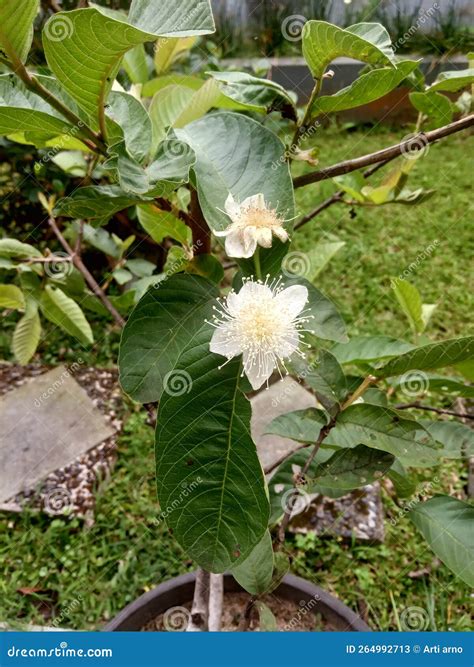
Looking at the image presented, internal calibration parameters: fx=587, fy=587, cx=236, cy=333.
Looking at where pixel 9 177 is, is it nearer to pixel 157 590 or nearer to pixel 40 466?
pixel 40 466

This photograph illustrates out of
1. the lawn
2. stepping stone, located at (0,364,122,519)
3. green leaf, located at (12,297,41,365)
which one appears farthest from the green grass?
green leaf, located at (12,297,41,365)

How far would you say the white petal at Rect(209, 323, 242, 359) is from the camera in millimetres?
547

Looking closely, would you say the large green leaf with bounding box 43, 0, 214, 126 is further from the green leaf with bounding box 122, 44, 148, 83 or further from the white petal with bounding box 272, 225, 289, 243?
the green leaf with bounding box 122, 44, 148, 83

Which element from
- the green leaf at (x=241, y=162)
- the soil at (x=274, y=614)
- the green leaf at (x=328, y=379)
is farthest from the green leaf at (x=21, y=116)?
the soil at (x=274, y=614)

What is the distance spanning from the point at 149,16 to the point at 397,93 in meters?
3.16

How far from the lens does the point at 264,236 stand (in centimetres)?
54

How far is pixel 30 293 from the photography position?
3.92ft

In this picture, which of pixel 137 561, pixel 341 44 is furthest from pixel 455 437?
pixel 137 561

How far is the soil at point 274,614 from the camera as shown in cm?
108

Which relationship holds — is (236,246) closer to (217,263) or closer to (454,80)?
(217,263)

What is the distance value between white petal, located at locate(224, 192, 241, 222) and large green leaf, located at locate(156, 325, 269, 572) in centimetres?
15

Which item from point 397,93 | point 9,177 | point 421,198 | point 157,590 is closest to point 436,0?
point 397,93

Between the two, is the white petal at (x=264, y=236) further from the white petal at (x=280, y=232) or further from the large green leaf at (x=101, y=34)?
the large green leaf at (x=101, y=34)

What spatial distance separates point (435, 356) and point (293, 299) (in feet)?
0.51
